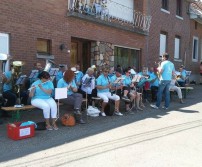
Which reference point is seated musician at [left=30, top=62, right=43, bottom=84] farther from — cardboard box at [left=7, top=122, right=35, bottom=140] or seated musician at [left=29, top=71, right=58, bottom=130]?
cardboard box at [left=7, top=122, right=35, bottom=140]

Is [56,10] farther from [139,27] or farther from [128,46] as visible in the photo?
[139,27]

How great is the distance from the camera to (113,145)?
22.2 ft

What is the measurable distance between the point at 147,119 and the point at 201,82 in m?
15.6

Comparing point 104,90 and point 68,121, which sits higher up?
point 104,90

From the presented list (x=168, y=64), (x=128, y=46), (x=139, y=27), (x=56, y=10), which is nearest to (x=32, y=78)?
(x=56, y=10)

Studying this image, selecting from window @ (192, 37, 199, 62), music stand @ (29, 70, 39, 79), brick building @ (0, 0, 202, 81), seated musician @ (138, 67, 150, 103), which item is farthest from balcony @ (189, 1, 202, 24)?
music stand @ (29, 70, 39, 79)

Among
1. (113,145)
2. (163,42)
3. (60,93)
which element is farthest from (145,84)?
(163,42)

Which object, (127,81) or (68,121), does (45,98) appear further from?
(127,81)

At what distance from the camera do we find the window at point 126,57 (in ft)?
51.0

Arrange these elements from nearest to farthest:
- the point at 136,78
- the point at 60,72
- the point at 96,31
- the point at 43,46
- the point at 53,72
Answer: the point at 53,72 → the point at 60,72 → the point at 136,78 → the point at 43,46 → the point at 96,31

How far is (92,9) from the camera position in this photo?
13.5 m

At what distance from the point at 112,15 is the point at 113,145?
946 cm

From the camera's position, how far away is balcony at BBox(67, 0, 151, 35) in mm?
12688

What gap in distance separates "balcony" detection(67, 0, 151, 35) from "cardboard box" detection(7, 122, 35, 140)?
5984mm
